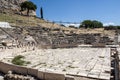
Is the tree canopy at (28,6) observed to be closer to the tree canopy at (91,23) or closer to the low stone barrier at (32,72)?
the tree canopy at (91,23)

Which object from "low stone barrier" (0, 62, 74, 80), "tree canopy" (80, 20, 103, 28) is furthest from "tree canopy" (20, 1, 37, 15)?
"low stone barrier" (0, 62, 74, 80)

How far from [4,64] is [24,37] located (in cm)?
1184

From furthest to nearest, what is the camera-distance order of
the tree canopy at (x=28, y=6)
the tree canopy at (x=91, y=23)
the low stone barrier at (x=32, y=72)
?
the tree canopy at (x=28, y=6), the tree canopy at (x=91, y=23), the low stone barrier at (x=32, y=72)

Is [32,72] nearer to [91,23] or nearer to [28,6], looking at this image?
[91,23]

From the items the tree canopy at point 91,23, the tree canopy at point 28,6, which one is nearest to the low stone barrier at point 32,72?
the tree canopy at point 91,23

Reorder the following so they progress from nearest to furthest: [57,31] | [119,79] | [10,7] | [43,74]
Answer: [119,79], [43,74], [57,31], [10,7]

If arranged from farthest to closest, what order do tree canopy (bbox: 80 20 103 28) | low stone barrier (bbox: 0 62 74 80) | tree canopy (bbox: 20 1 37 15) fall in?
1. tree canopy (bbox: 20 1 37 15)
2. tree canopy (bbox: 80 20 103 28)
3. low stone barrier (bbox: 0 62 74 80)

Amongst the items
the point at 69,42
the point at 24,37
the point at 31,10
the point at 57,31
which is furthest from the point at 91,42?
the point at 31,10

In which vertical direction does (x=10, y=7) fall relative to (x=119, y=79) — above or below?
above

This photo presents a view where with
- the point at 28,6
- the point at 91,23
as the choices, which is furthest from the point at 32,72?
the point at 28,6

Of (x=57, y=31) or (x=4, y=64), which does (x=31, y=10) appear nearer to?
(x=57, y=31)

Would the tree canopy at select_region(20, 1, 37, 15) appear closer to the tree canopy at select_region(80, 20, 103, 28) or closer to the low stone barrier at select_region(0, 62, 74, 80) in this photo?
the tree canopy at select_region(80, 20, 103, 28)

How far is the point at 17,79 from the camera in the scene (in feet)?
23.6

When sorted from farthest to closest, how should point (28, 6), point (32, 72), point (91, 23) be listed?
point (28, 6), point (91, 23), point (32, 72)
